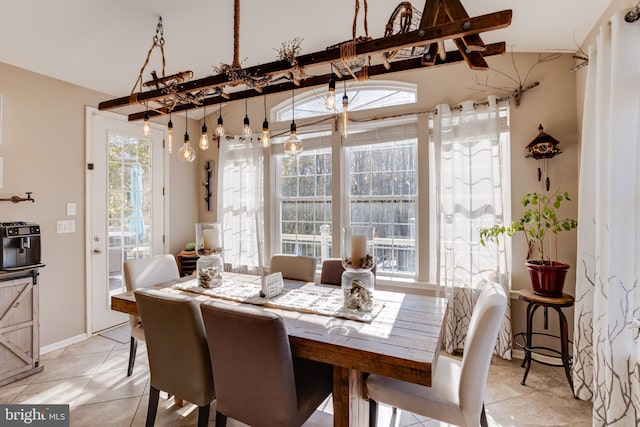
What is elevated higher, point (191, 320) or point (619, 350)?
point (191, 320)

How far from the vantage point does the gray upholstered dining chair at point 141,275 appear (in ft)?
8.10

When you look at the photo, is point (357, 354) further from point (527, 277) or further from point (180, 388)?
point (527, 277)

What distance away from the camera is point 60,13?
2.35 meters

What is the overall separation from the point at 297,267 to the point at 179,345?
4.11 ft

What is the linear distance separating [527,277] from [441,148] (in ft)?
4.61

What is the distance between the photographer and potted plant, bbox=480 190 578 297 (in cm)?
239

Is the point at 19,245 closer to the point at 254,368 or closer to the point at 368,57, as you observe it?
the point at 254,368

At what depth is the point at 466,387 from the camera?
4.79 ft

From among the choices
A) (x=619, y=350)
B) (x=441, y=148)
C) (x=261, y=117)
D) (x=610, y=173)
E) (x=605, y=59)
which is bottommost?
(x=619, y=350)

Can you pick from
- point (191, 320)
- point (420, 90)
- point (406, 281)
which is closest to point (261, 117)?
point (420, 90)

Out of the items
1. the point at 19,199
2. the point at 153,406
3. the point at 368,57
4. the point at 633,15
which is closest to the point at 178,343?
the point at 153,406

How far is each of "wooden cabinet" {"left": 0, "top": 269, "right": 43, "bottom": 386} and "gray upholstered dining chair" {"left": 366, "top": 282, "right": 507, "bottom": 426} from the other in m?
2.81

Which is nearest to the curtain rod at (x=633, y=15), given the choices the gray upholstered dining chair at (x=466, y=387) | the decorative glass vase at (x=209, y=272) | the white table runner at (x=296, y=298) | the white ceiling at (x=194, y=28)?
the white ceiling at (x=194, y=28)

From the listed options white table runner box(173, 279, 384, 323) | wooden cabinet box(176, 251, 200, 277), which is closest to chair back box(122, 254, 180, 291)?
white table runner box(173, 279, 384, 323)
